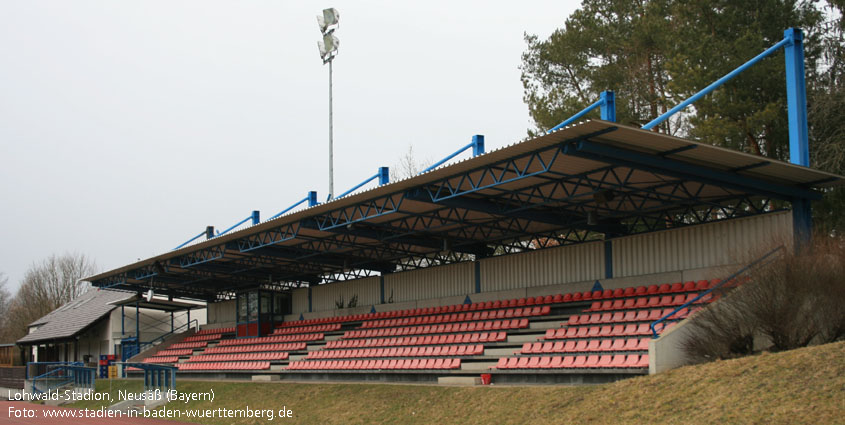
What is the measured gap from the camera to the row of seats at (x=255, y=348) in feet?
100

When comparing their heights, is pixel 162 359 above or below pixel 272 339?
below

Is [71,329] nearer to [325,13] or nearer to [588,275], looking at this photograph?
[325,13]

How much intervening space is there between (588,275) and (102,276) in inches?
1003

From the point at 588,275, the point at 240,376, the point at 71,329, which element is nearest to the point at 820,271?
the point at 588,275

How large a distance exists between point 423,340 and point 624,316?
7530 mm

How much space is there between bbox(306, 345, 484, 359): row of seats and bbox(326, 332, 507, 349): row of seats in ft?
1.23

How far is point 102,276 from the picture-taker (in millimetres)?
38125

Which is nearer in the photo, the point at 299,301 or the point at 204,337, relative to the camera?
the point at 299,301

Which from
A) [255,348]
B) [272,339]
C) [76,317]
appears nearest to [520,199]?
[255,348]

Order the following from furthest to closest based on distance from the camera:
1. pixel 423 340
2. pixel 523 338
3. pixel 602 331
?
pixel 423 340, pixel 523 338, pixel 602 331

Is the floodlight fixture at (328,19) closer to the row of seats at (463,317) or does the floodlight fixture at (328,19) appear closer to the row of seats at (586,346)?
the row of seats at (463,317)

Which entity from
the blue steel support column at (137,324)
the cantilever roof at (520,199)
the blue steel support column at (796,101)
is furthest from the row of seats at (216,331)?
the blue steel support column at (796,101)

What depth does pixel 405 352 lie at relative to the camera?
23.8m

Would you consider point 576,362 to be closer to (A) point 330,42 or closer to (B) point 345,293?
(B) point 345,293
